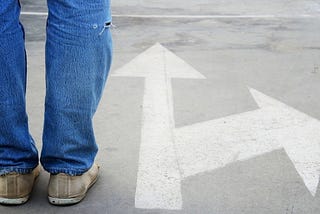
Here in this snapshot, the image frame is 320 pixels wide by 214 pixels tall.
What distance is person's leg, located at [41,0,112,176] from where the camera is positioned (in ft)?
6.13

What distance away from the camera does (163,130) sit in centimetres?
291

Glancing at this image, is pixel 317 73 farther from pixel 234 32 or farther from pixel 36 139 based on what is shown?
pixel 36 139

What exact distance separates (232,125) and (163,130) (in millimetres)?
392

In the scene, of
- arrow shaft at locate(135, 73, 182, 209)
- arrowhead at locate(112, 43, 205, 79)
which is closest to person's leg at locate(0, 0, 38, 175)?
arrow shaft at locate(135, 73, 182, 209)

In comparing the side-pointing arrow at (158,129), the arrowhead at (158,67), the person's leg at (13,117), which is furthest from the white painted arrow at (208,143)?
the person's leg at (13,117)

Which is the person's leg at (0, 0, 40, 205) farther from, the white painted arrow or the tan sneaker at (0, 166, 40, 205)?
the white painted arrow

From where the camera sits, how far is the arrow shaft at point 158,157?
218cm

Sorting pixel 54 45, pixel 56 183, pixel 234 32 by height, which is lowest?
pixel 234 32

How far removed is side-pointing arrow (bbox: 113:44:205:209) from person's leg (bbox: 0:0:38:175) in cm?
50

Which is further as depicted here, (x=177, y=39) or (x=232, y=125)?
(x=177, y=39)

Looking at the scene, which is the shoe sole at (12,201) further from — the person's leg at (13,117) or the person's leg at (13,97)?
the person's leg at (13,97)

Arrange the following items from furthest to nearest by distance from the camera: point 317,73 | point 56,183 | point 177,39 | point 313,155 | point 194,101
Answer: point 177,39 → point 317,73 → point 194,101 → point 313,155 → point 56,183

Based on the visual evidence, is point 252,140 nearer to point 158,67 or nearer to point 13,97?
point 13,97

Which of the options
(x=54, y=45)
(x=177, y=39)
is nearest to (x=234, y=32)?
(x=177, y=39)
